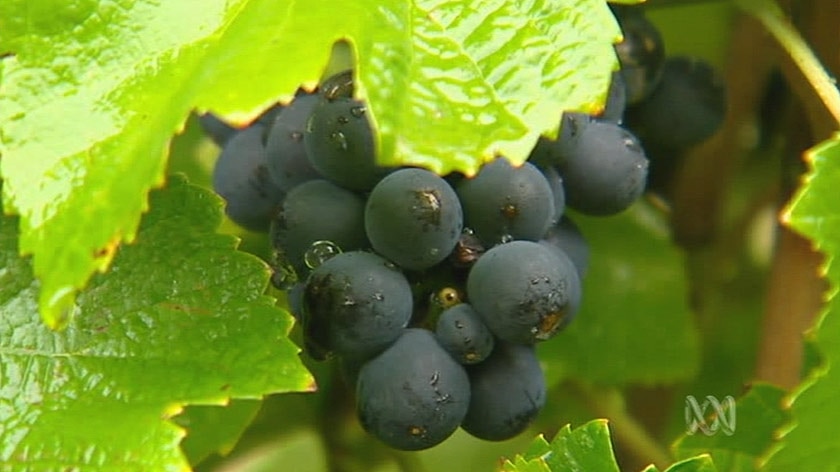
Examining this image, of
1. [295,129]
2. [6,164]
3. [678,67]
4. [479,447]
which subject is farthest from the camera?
[479,447]


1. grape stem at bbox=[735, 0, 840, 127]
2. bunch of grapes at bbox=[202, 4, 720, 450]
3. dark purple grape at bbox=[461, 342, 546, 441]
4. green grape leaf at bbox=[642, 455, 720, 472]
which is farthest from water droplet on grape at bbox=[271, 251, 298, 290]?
grape stem at bbox=[735, 0, 840, 127]

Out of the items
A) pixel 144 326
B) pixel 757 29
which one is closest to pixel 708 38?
pixel 757 29

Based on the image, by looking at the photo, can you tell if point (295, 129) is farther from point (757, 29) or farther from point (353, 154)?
point (757, 29)

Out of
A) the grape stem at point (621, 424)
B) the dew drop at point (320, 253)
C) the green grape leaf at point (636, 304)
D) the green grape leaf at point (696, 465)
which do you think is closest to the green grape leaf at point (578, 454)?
the green grape leaf at point (696, 465)

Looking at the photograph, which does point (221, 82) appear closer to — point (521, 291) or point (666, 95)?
point (521, 291)

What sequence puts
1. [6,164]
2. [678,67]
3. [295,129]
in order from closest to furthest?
[6,164] → [295,129] → [678,67]

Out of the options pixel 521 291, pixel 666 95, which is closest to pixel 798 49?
pixel 666 95
